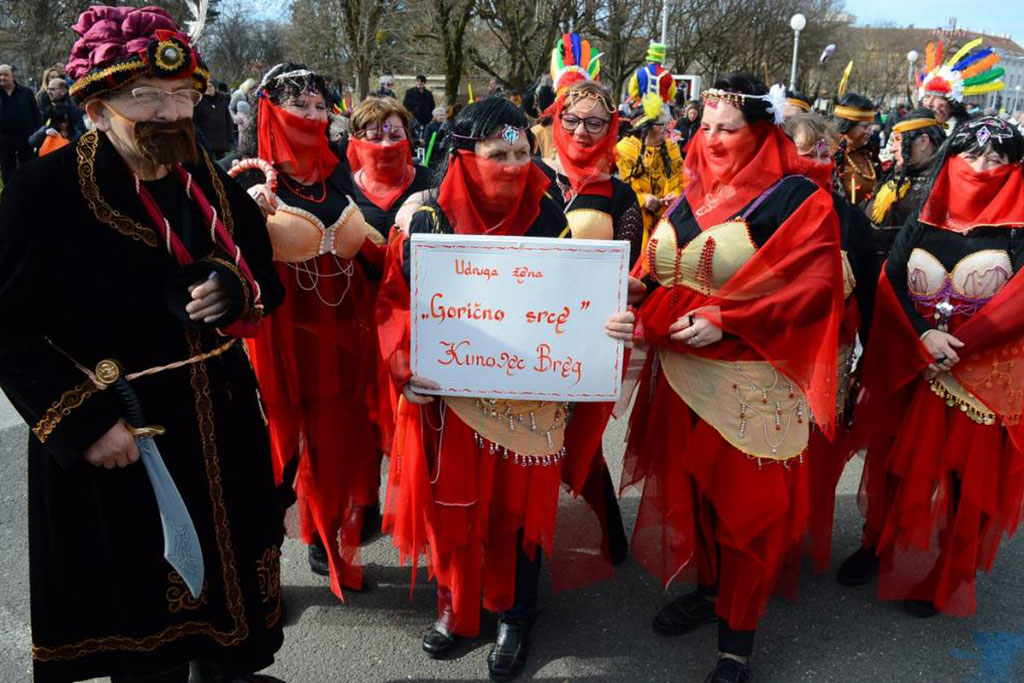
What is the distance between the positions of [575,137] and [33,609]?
2.59 meters

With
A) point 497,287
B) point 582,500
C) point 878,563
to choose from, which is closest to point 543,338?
point 497,287

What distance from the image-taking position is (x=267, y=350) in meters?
2.92

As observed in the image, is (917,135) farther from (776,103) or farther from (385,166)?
(385,166)

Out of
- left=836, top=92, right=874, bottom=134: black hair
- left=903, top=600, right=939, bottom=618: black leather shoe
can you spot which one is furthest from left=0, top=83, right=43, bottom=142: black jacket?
left=903, top=600, right=939, bottom=618: black leather shoe

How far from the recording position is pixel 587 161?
11.0 ft

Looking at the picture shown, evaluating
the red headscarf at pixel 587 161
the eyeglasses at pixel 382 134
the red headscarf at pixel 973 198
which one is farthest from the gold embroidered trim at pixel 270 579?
the red headscarf at pixel 973 198

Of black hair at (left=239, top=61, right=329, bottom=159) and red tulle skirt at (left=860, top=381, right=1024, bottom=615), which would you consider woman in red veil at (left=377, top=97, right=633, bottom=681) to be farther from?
red tulle skirt at (left=860, top=381, right=1024, bottom=615)

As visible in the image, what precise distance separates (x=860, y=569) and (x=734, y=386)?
1.37 metres

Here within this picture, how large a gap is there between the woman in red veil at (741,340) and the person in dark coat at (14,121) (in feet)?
36.9

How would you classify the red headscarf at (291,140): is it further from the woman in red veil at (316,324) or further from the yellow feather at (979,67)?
the yellow feather at (979,67)

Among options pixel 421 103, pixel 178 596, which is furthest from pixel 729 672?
pixel 421 103

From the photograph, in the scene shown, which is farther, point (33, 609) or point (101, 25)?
point (33, 609)

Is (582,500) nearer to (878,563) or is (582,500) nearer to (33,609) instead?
(878,563)

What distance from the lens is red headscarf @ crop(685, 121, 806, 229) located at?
8.30 ft
